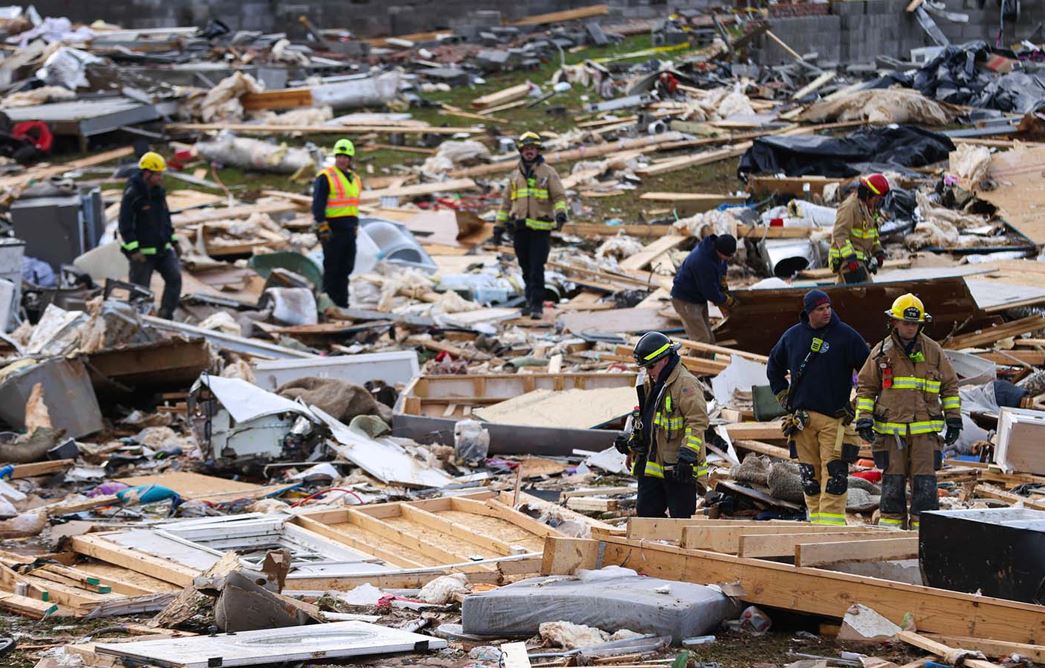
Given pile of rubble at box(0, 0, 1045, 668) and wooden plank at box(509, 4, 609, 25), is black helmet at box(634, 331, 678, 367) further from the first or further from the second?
wooden plank at box(509, 4, 609, 25)

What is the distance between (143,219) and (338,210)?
1967 mm

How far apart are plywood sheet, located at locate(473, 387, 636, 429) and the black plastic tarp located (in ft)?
27.9

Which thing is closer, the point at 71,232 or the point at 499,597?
the point at 499,597

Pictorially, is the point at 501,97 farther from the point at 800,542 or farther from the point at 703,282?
the point at 800,542

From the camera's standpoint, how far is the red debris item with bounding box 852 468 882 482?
34.8 ft

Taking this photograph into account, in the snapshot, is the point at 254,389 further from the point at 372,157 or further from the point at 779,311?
the point at 372,157

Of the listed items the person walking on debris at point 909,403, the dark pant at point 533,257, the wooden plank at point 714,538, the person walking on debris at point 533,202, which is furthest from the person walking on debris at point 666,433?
the dark pant at point 533,257

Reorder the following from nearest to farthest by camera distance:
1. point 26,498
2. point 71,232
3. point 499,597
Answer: point 499,597
point 26,498
point 71,232

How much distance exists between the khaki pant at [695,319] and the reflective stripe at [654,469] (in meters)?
4.68

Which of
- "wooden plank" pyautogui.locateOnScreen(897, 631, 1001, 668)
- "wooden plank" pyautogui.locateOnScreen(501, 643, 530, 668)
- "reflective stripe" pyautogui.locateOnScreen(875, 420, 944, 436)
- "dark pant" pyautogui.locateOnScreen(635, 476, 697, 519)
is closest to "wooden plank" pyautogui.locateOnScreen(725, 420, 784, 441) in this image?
"reflective stripe" pyautogui.locateOnScreen(875, 420, 944, 436)

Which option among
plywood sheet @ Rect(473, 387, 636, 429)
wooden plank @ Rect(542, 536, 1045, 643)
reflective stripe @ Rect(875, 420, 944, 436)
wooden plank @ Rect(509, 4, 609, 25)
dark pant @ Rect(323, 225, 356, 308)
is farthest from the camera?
wooden plank @ Rect(509, 4, 609, 25)

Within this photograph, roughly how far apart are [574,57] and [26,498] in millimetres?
21892

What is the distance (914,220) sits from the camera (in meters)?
17.1

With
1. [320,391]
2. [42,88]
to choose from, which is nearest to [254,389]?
[320,391]
